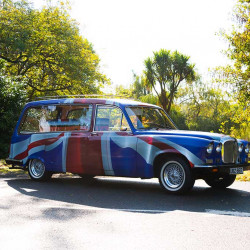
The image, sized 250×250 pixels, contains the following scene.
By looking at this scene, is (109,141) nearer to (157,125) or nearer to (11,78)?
(157,125)

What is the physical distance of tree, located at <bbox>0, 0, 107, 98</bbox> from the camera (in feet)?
69.3

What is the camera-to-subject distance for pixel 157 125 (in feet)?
27.6

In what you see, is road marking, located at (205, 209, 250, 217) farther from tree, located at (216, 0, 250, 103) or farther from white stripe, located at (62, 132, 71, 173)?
tree, located at (216, 0, 250, 103)

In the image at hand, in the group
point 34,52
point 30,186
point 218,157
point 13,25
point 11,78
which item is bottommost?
point 30,186

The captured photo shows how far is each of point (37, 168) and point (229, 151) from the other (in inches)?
181

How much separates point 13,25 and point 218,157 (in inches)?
670

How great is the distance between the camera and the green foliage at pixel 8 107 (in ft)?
55.1

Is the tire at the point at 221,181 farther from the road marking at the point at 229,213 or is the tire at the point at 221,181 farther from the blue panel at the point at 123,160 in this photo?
the road marking at the point at 229,213

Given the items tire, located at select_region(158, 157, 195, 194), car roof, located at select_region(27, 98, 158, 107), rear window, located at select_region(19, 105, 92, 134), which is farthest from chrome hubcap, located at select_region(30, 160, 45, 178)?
tire, located at select_region(158, 157, 195, 194)

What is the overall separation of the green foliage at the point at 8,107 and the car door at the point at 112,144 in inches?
369

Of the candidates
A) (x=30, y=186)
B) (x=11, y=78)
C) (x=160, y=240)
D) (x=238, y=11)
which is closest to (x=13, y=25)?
(x=11, y=78)

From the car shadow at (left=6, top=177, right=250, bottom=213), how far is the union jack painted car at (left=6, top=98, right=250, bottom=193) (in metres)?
0.33

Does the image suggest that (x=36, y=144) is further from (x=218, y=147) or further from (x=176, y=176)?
(x=218, y=147)

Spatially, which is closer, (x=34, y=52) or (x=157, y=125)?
(x=157, y=125)
